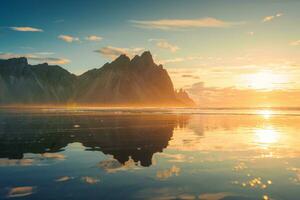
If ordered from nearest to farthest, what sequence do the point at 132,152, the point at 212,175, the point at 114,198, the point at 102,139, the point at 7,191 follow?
the point at 114,198
the point at 7,191
the point at 212,175
the point at 132,152
the point at 102,139

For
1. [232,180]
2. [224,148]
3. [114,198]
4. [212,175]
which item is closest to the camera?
[114,198]

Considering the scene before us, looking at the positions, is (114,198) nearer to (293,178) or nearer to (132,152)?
(293,178)

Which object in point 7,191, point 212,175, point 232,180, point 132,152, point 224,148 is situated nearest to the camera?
point 7,191

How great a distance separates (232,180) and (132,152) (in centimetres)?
1110

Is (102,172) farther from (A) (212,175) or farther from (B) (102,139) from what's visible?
(B) (102,139)

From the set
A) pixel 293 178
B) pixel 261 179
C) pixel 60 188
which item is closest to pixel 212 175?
pixel 261 179

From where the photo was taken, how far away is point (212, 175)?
19062 mm

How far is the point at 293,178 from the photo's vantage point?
18.1 metres

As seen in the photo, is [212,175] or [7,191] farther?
[212,175]

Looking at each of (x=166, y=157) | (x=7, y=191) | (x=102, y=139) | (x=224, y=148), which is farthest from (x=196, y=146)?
(x=7, y=191)

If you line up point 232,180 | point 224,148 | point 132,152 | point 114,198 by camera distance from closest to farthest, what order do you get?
point 114,198, point 232,180, point 132,152, point 224,148

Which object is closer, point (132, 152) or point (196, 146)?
point (132, 152)

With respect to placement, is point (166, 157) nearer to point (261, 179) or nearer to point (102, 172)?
point (102, 172)

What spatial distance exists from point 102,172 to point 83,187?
3.67 metres
